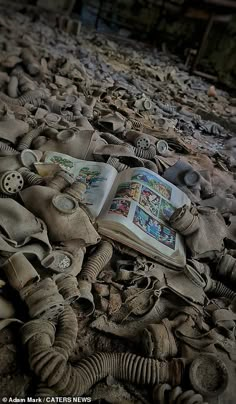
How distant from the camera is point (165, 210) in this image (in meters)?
1.65

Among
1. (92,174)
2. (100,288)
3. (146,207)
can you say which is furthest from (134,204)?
(100,288)

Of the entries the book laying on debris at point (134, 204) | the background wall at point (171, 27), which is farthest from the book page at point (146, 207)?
the background wall at point (171, 27)

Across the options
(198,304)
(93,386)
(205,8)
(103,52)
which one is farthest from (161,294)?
(205,8)

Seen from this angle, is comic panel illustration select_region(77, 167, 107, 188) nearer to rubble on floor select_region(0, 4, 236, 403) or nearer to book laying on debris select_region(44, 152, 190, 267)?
book laying on debris select_region(44, 152, 190, 267)

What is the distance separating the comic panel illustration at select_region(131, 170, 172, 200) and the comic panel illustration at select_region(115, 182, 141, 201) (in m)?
0.06

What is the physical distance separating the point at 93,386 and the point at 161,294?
484mm

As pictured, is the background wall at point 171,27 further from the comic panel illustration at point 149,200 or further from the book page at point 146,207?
the comic panel illustration at point 149,200

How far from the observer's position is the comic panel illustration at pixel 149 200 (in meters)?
1.60

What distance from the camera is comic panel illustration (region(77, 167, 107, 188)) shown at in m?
1.63

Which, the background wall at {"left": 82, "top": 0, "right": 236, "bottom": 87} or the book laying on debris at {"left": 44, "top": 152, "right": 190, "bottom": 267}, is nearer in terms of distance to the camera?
the book laying on debris at {"left": 44, "top": 152, "right": 190, "bottom": 267}

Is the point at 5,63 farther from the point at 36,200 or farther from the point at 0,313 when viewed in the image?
the point at 0,313

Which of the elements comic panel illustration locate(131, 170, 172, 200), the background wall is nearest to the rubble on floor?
comic panel illustration locate(131, 170, 172, 200)

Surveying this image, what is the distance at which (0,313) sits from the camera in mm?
1012

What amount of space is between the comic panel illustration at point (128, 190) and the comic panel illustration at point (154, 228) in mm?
78
